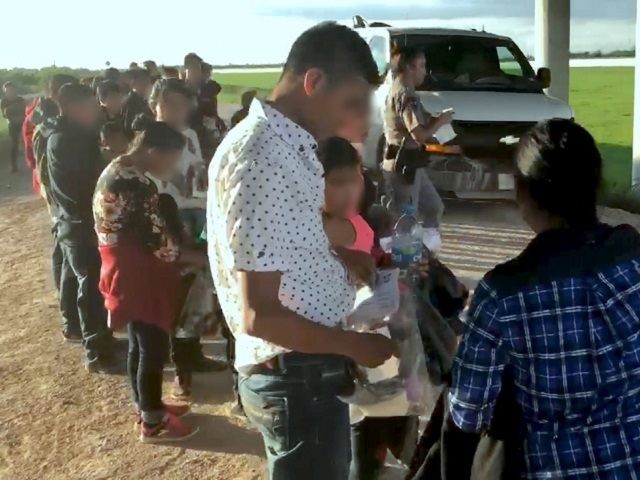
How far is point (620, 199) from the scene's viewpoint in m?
9.95

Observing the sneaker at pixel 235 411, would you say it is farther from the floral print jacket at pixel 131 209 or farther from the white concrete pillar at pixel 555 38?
the white concrete pillar at pixel 555 38

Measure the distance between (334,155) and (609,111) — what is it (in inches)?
929

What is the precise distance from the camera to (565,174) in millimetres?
1927

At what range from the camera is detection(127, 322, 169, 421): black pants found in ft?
14.2

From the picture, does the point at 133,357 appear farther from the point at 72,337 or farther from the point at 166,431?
the point at 72,337

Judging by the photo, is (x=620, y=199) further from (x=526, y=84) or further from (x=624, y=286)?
(x=624, y=286)

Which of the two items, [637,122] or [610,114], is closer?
[637,122]

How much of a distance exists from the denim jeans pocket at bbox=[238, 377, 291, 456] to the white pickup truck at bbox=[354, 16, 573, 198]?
651cm

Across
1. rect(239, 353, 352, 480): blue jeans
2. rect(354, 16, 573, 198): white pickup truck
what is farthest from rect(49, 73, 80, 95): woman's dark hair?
rect(239, 353, 352, 480): blue jeans

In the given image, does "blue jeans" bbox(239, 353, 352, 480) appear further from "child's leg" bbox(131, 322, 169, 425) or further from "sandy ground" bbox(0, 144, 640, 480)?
"child's leg" bbox(131, 322, 169, 425)

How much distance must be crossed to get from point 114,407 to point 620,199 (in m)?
7.08

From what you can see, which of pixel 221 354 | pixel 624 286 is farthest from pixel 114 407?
pixel 624 286

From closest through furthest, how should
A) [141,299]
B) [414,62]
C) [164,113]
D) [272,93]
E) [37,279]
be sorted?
[272,93]
[141,299]
[164,113]
[414,62]
[37,279]

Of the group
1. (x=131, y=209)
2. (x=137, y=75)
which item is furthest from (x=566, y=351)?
(x=137, y=75)
